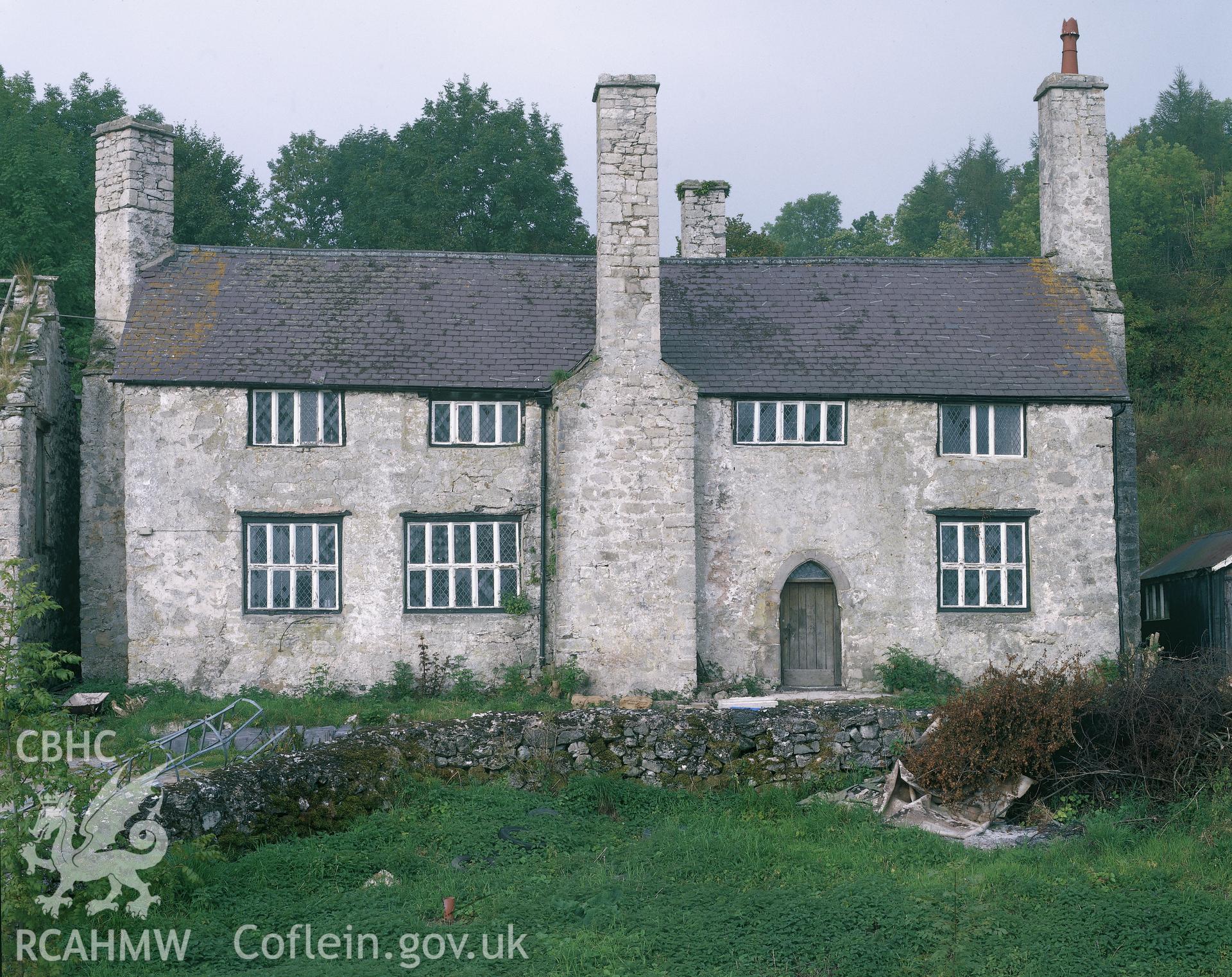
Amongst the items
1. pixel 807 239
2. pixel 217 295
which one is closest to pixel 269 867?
Result: pixel 217 295

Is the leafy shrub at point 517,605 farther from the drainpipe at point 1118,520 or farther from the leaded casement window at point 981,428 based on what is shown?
the drainpipe at point 1118,520

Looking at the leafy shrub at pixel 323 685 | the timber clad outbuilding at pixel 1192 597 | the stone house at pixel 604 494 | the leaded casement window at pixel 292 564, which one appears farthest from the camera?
the timber clad outbuilding at pixel 1192 597

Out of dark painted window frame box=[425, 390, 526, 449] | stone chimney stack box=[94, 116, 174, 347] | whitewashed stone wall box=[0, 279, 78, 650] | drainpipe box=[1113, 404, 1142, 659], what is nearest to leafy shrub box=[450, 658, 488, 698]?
dark painted window frame box=[425, 390, 526, 449]

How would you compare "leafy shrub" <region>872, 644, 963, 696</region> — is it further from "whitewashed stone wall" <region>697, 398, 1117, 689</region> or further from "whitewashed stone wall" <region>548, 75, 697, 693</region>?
"whitewashed stone wall" <region>548, 75, 697, 693</region>

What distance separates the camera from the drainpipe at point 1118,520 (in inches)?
856

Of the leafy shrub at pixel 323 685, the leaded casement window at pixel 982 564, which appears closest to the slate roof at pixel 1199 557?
the leaded casement window at pixel 982 564

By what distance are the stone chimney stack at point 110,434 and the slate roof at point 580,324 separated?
2.17 ft

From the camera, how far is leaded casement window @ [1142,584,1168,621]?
25.2 m

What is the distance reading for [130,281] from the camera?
907 inches

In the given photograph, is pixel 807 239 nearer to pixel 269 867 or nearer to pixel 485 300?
pixel 485 300

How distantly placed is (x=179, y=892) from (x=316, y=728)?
6.67 metres

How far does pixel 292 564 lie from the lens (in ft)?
69.9

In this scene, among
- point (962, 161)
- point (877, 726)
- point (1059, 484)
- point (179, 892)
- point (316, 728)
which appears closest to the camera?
point (179, 892)

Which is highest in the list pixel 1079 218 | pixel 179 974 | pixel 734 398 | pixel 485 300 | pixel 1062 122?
pixel 1062 122
